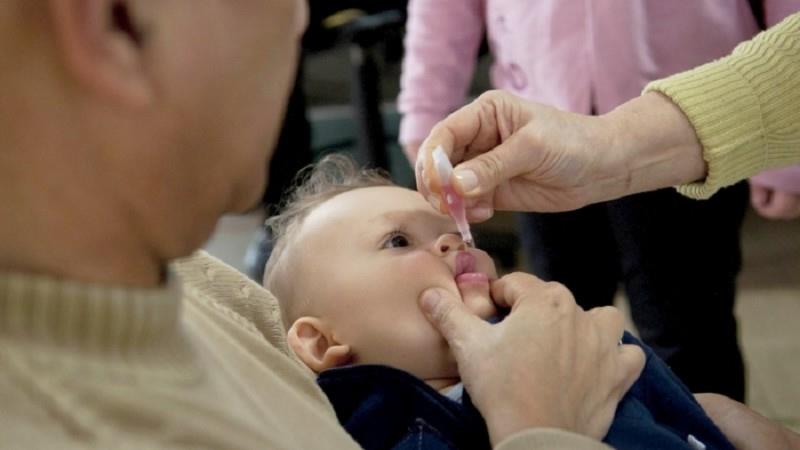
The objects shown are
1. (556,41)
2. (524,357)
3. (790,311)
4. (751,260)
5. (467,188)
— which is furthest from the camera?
(751,260)

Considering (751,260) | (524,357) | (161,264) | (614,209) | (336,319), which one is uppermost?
(161,264)

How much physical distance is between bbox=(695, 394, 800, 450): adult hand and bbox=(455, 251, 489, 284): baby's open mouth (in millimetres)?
282

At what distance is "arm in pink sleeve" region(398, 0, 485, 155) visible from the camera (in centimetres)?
168

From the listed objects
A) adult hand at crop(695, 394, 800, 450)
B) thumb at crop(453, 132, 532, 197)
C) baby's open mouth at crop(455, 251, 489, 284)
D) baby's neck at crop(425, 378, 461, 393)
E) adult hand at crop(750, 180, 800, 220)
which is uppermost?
thumb at crop(453, 132, 532, 197)

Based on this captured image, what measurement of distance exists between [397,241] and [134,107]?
2.22 feet

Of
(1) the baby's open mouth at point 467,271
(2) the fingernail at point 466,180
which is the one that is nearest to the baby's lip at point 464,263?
(1) the baby's open mouth at point 467,271

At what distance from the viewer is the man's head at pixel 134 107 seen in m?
0.44

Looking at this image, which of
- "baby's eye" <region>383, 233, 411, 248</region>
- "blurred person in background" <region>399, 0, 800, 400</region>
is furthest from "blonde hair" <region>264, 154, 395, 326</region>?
"blurred person in background" <region>399, 0, 800, 400</region>

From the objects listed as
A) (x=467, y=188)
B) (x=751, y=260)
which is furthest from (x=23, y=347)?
(x=751, y=260)

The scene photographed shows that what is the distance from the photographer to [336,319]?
1.10m

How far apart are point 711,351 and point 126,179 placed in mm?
1244

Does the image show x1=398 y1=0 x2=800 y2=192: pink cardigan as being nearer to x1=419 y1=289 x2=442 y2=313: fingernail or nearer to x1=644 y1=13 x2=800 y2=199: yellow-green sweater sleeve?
x1=644 y1=13 x2=800 y2=199: yellow-green sweater sleeve

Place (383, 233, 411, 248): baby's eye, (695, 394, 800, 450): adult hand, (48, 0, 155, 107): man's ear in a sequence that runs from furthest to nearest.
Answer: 1. (383, 233, 411, 248): baby's eye
2. (695, 394, 800, 450): adult hand
3. (48, 0, 155, 107): man's ear

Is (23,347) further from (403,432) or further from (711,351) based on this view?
(711,351)
